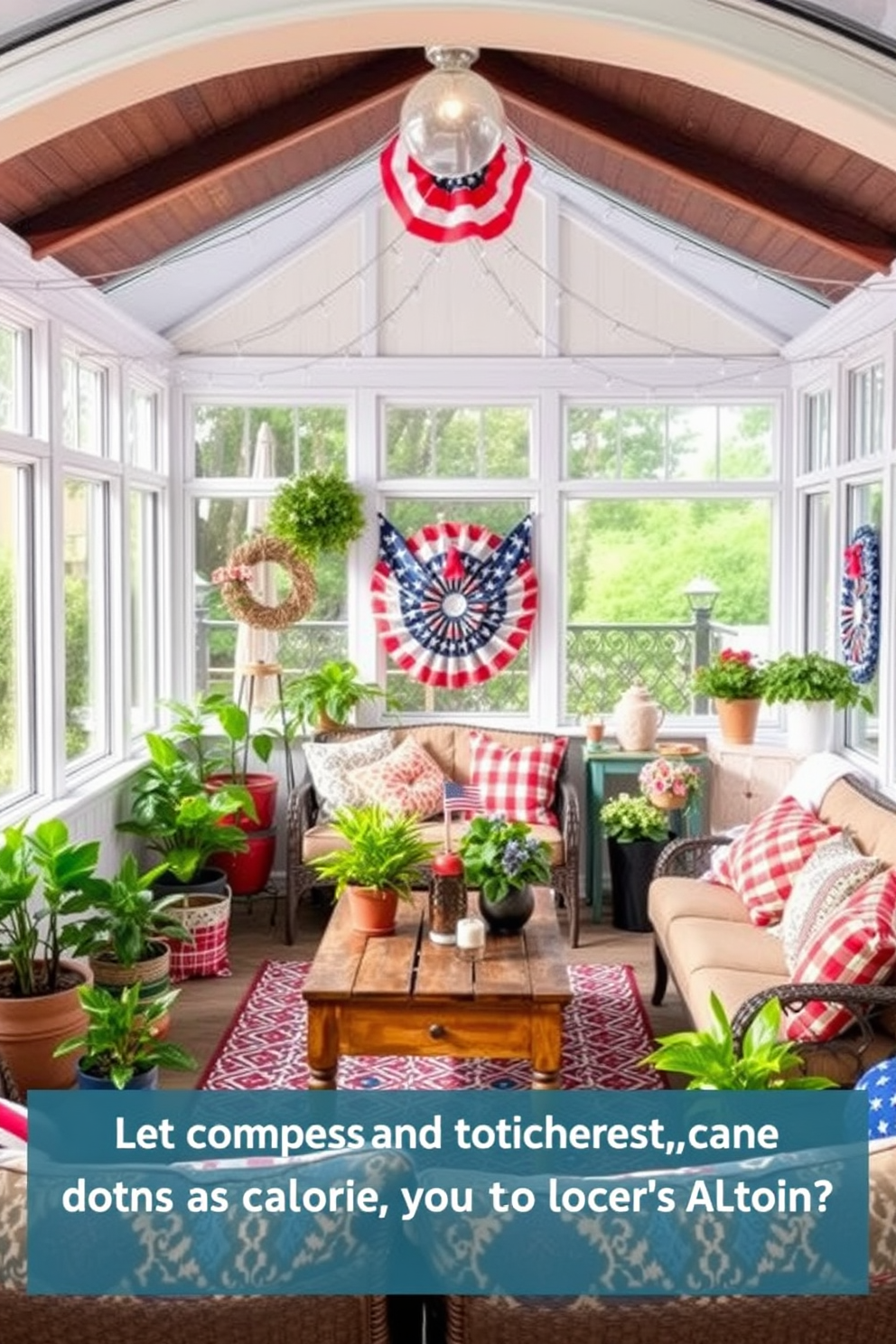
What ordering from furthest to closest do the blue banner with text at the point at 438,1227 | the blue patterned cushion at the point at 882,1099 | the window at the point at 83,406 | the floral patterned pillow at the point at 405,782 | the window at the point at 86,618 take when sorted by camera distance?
the floral patterned pillow at the point at 405,782, the window at the point at 86,618, the window at the point at 83,406, the blue patterned cushion at the point at 882,1099, the blue banner with text at the point at 438,1227

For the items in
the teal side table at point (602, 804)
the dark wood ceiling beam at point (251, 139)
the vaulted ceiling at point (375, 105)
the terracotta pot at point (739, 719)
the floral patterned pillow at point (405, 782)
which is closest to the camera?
the vaulted ceiling at point (375, 105)

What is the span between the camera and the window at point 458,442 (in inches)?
291

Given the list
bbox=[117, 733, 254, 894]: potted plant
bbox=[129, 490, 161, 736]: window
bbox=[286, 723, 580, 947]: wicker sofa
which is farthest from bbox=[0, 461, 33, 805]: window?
bbox=[129, 490, 161, 736]: window

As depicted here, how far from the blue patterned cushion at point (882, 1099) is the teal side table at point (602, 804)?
398 cm

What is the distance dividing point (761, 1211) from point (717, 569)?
5.77 meters

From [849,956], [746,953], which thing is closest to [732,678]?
[746,953]

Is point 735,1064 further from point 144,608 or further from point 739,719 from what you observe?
point 144,608

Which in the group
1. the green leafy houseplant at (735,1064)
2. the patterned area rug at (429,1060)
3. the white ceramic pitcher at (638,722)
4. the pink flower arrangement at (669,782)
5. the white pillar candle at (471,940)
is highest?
the white ceramic pitcher at (638,722)

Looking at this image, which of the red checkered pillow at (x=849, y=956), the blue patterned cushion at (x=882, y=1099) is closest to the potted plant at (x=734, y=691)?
the red checkered pillow at (x=849, y=956)

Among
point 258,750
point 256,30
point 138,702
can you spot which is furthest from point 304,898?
point 256,30

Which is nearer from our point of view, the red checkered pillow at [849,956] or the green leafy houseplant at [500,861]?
the red checkered pillow at [849,956]

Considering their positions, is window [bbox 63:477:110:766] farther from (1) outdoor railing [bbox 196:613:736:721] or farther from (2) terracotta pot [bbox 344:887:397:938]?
(2) terracotta pot [bbox 344:887:397:938]

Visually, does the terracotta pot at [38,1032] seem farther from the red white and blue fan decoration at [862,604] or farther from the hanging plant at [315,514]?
the red white and blue fan decoration at [862,604]

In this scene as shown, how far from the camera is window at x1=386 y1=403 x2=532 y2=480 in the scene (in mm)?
7402
